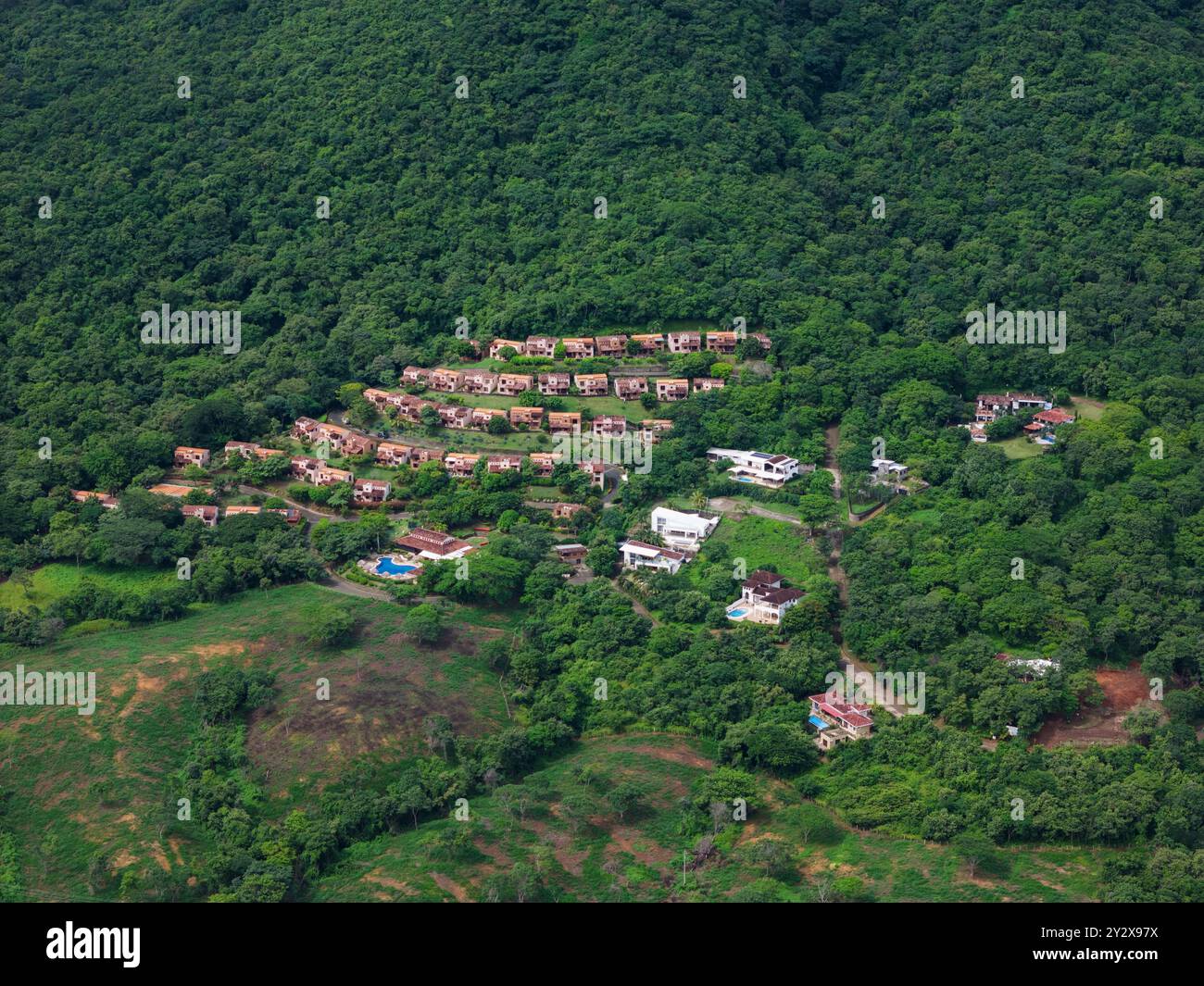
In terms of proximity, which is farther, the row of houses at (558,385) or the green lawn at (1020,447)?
the row of houses at (558,385)

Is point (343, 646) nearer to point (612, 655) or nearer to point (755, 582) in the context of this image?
point (612, 655)

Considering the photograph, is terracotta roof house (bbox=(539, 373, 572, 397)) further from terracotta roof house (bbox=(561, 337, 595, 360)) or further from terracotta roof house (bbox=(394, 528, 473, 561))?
terracotta roof house (bbox=(394, 528, 473, 561))

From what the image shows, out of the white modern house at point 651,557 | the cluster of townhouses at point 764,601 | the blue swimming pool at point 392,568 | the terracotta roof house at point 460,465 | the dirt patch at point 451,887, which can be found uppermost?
the terracotta roof house at point 460,465

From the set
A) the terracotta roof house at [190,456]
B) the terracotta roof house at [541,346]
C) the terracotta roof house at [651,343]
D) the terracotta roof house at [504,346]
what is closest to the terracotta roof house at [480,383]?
the terracotta roof house at [504,346]

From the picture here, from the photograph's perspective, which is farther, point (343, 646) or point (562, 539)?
point (562, 539)

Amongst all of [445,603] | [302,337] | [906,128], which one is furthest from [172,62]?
[445,603]

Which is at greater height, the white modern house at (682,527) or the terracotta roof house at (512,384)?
the terracotta roof house at (512,384)

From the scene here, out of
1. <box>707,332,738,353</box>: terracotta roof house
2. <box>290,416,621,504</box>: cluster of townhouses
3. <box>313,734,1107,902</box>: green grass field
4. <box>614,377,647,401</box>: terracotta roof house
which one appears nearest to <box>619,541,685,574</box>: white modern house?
<box>290,416,621,504</box>: cluster of townhouses

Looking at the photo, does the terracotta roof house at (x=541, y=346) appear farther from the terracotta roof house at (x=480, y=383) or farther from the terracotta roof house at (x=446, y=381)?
the terracotta roof house at (x=446, y=381)
